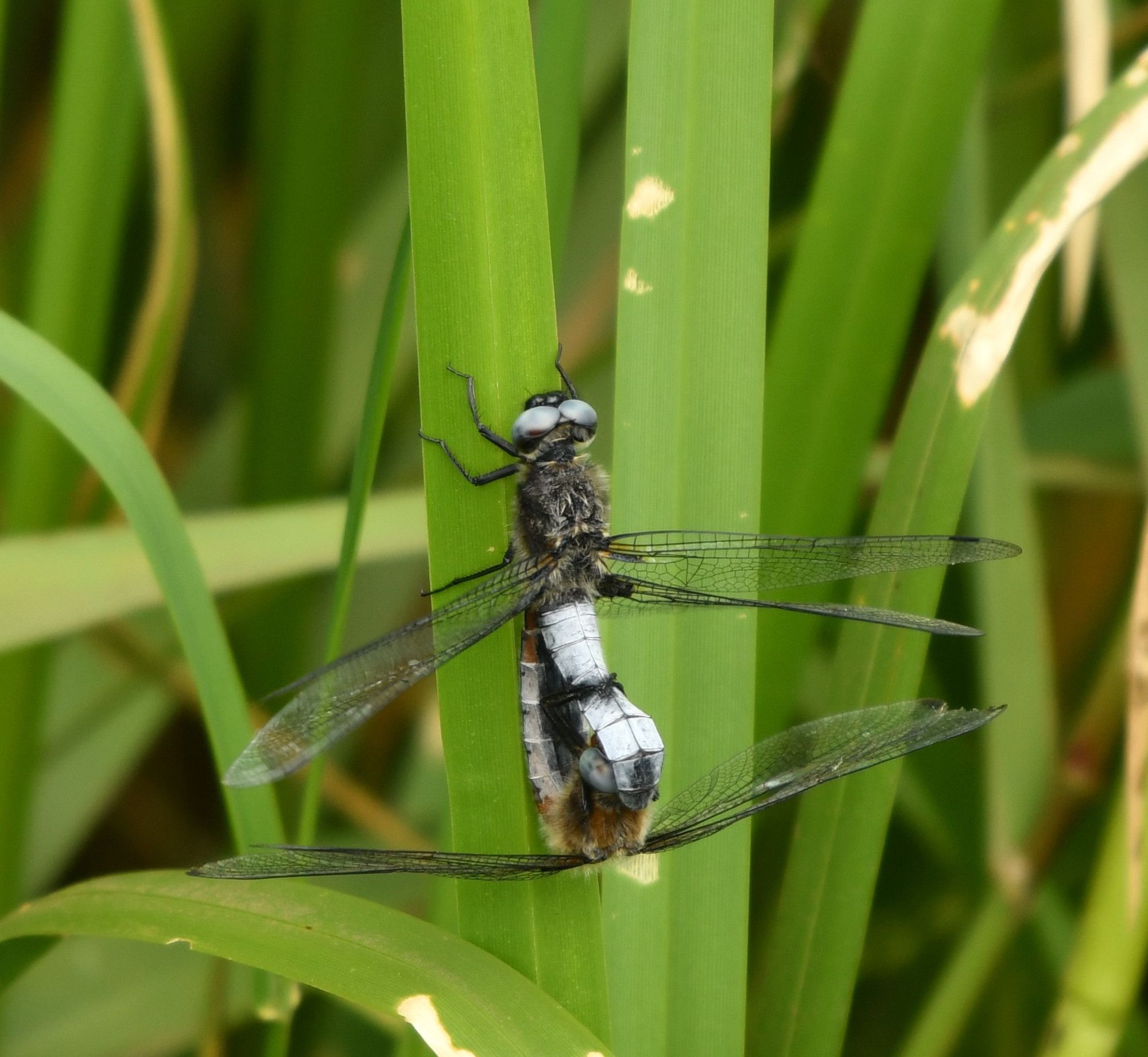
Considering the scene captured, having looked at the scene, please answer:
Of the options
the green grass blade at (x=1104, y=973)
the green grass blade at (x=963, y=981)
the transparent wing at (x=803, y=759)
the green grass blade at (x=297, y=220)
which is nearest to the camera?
the transparent wing at (x=803, y=759)

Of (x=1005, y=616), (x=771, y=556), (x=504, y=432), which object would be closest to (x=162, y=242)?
(x=504, y=432)

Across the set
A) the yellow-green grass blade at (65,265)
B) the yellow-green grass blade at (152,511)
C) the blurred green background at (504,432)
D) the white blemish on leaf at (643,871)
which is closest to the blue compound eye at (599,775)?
the white blemish on leaf at (643,871)

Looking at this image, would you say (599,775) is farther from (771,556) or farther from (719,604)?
(771,556)

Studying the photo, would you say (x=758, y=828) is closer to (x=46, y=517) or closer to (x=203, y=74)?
(x=46, y=517)

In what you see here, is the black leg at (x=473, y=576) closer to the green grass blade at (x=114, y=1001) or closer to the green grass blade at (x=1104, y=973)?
the green grass blade at (x=1104, y=973)

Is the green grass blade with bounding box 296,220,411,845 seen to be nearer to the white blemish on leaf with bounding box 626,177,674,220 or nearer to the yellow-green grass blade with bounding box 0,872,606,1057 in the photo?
the yellow-green grass blade with bounding box 0,872,606,1057

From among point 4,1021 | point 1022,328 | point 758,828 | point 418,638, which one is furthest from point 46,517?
point 1022,328
